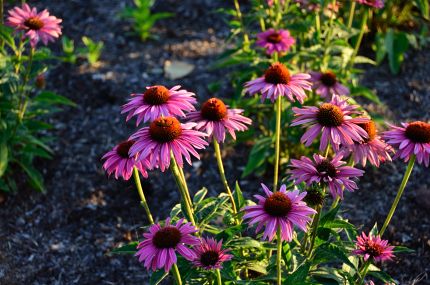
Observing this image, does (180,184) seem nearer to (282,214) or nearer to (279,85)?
(282,214)

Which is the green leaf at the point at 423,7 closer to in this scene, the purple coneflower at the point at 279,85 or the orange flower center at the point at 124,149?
the purple coneflower at the point at 279,85

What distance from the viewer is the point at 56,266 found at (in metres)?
3.56

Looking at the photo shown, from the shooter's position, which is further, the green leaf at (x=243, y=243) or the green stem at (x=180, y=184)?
the green leaf at (x=243, y=243)

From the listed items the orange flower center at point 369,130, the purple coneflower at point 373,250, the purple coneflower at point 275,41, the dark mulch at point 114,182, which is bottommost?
the dark mulch at point 114,182

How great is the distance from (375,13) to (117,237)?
10.5 ft

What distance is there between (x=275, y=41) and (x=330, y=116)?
1.49m

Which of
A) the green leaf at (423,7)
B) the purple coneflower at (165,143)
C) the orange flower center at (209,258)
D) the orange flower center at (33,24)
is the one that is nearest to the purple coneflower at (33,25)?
the orange flower center at (33,24)

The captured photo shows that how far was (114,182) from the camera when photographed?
415cm

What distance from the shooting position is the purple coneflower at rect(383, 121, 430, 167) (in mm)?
2225

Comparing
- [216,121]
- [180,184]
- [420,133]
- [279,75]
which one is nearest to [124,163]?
[180,184]

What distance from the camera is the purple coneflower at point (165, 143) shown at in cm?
212

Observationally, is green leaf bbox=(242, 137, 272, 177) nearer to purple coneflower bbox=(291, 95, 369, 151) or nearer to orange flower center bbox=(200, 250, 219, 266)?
purple coneflower bbox=(291, 95, 369, 151)

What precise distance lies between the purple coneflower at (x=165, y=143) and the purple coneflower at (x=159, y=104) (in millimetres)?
119

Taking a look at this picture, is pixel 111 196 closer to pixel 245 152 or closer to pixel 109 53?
pixel 245 152
